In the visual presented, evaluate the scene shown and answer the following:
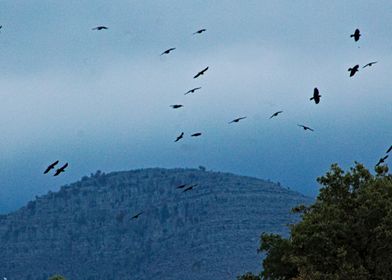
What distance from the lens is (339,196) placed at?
8506 cm

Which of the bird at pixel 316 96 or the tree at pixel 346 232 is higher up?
the tree at pixel 346 232

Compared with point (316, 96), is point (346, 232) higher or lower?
higher

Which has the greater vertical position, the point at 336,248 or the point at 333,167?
the point at 333,167

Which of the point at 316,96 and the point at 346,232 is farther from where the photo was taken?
the point at 346,232

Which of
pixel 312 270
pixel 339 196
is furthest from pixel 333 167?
pixel 312 270

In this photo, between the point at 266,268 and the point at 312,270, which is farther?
the point at 266,268

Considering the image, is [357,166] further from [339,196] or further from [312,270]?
[312,270]

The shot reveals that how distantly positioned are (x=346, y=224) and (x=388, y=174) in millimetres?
8582

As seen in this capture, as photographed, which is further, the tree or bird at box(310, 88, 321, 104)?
the tree

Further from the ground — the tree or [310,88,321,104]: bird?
the tree

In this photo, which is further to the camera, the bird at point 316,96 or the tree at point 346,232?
the tree at point 346,232

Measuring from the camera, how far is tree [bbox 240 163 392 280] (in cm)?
8025

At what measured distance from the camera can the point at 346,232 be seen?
82062mm

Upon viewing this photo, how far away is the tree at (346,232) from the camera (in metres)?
80.2
